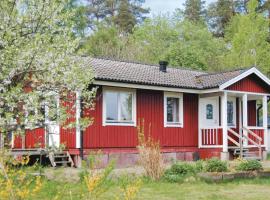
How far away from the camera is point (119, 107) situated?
17953mm

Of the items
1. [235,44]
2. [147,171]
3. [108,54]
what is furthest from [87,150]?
[108,54]

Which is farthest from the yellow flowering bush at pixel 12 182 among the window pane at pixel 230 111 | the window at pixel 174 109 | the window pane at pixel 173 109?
the window pane at pixel 230 111

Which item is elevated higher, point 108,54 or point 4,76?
point 108,54

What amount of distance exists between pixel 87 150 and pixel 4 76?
9.68 meters

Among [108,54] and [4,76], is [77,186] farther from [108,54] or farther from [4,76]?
[108,54]

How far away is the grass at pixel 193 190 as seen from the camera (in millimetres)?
9742

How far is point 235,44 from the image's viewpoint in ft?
108

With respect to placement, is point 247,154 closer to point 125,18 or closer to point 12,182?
point 12,182

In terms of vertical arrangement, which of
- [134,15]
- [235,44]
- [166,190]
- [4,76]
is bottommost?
[166,190]

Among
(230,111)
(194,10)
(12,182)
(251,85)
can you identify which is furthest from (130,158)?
(194,10)

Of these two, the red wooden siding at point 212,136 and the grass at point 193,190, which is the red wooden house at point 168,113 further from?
the grass at point 193,190

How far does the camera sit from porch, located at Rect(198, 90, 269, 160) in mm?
19828

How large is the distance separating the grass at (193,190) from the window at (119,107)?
5792 millimetres

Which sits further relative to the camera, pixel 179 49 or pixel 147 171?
pixel 179 49
